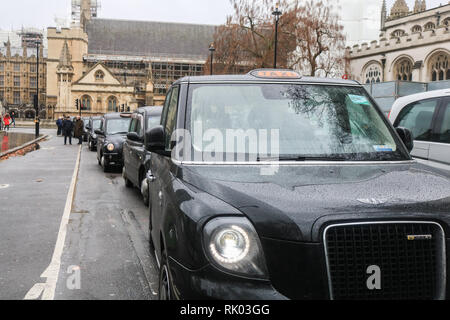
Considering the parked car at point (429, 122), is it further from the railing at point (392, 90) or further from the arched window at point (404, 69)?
the arched window at point (404, 69)

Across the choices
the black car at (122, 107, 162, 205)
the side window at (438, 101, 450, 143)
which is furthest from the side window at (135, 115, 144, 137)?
the side window at (438, 101, 450, 143)

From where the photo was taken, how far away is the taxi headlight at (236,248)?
7.93 feet

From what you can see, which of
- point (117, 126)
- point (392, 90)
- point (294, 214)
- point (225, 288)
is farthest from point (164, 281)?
point (392, 90)

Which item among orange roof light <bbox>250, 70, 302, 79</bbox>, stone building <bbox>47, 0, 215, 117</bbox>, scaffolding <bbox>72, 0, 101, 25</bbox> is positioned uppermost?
scaffolding <bbox>72, 0, 101, 25</bbox>

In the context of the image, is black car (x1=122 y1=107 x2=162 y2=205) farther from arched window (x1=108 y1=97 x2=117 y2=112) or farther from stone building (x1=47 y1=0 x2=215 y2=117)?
stone building (x1=47 y1=0 x2=215 y2=117)

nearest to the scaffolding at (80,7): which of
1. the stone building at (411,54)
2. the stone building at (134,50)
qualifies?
the stone building at (134,50)

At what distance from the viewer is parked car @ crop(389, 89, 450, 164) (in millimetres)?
6727

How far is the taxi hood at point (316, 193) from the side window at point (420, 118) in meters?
4.24

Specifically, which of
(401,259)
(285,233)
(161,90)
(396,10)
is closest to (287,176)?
(285,233)

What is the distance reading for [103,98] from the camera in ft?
253

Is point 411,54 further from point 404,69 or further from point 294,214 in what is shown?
point 294,214

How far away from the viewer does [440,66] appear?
1598 inches

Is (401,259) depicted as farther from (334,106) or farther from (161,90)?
(161,90)

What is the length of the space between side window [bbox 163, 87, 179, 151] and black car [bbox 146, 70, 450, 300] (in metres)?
0.28
